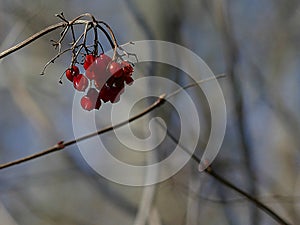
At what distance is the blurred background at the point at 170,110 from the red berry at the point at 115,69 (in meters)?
1.04

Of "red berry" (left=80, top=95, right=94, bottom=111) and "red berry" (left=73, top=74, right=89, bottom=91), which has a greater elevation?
"red berry" (left=73, top=74, right=89, bottom=91)

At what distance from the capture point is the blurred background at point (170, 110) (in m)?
2.16

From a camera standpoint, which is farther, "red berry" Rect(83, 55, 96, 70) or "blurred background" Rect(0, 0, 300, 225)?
"blurred background" Rect(0, 0, 300, 225)

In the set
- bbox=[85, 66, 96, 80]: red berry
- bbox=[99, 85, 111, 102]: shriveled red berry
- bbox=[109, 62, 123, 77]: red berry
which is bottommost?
bbox=[99, 85, 111, 102]: shriveled red berry

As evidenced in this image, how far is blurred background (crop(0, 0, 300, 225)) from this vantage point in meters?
2.16

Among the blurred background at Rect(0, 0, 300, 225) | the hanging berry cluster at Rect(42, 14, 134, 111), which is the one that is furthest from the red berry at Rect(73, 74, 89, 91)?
the blurred background at Rect(0, 0, 300, 225)

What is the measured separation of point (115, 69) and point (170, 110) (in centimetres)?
160

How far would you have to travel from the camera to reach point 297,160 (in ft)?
7.70

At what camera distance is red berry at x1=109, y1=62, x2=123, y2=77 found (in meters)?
0.69

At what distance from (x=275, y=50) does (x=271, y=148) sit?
656mm

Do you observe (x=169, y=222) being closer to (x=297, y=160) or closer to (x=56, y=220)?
(x=297, y=160)

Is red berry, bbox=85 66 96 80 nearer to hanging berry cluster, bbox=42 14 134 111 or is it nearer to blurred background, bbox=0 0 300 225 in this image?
hanging berry cluster, bbox=42 14 134 111

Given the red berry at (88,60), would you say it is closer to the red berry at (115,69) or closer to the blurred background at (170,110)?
the red berry at (115,69)

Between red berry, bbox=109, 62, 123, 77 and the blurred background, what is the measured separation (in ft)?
3.43
